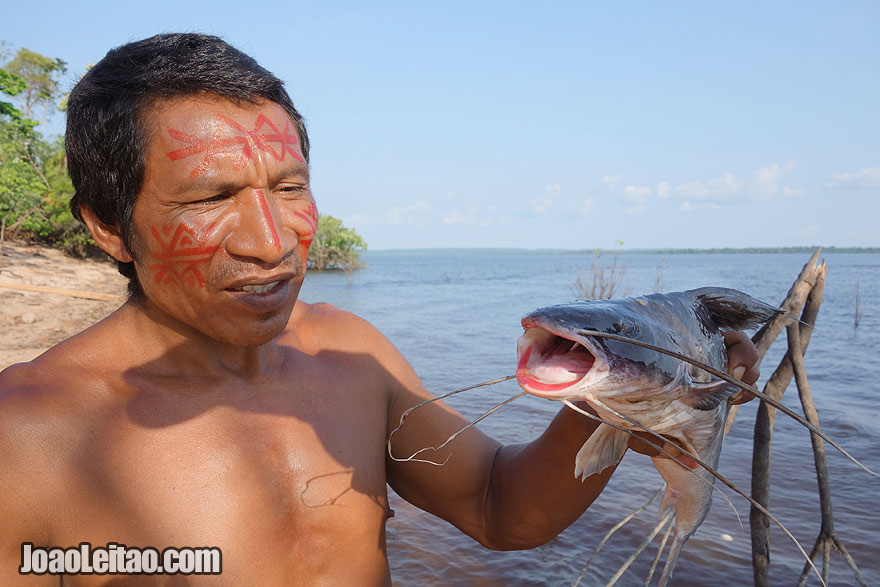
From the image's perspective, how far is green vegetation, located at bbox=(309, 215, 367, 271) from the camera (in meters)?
52.0

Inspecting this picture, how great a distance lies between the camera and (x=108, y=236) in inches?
65.8

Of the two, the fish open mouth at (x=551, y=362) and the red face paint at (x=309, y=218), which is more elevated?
the red face paint at (x=309, y=218)

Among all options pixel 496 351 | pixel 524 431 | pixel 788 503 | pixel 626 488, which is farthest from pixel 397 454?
pixel 496 351

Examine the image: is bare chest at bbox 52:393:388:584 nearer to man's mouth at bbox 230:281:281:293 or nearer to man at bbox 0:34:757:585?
man at bbox 0:34:757:585

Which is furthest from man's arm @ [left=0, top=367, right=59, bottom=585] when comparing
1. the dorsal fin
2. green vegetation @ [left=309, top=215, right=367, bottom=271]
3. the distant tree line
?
green vegetation @ [left=309, top=215, right=367, bottom=271]

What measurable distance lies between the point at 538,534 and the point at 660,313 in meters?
0.89

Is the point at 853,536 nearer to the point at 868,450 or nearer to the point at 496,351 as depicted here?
the point at 868,450

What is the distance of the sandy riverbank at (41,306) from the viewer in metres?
9.27

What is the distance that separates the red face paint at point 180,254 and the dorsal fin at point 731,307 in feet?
4.79

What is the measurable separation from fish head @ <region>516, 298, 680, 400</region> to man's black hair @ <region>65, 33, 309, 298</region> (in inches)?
41.9

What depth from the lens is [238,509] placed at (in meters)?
1.54

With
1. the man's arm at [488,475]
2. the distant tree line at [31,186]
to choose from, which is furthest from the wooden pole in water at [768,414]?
the distant tree line at [31,186]

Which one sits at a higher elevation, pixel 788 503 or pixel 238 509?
pixel 238 509

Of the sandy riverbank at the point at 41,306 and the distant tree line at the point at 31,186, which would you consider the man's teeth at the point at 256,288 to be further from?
the distant tree line at the point at 31,186
